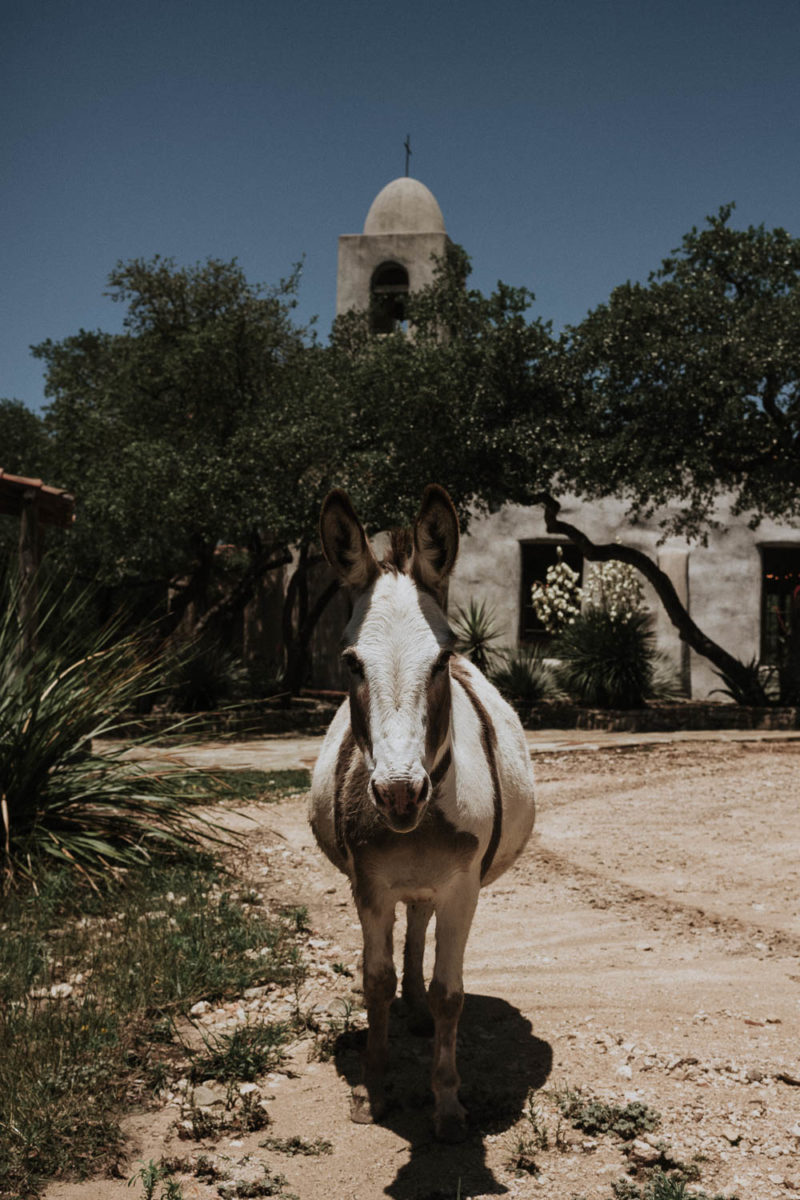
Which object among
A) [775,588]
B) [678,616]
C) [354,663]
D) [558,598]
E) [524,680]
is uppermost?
[775,588]

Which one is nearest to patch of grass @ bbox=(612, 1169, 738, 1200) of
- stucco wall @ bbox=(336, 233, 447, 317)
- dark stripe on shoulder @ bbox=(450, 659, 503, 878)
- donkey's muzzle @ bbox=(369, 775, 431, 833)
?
dark stripe on shoulder @ bbox=(450, 659, 503, 878)

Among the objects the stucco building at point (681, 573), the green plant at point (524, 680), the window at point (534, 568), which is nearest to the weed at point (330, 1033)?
the green plant at point (524, 680)

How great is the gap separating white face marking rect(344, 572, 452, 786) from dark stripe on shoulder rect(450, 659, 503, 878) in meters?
0.73

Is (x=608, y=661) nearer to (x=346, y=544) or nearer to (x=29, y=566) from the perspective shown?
(x=29, y=566)

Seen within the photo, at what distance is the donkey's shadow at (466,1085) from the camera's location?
2.89 meters

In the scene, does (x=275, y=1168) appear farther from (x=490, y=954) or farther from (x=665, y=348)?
(x=665, y=348)

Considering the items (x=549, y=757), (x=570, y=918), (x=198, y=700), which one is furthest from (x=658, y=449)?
(x=570, y=918)

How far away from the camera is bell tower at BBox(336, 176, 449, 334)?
21.2 m

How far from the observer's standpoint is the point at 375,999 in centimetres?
328

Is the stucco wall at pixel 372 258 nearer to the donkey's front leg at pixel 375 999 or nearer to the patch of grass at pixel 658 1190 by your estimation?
the donkey's front leg at pixel 375 999

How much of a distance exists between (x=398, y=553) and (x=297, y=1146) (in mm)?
1922

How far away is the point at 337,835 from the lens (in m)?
3.37

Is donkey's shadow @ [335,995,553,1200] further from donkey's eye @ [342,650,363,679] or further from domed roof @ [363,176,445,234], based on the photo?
domed roof @ [363,176,445,234]

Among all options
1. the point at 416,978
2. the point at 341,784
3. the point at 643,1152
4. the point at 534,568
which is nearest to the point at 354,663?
the point at 341,784
